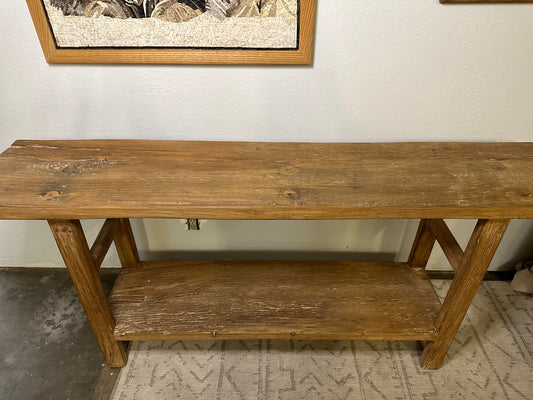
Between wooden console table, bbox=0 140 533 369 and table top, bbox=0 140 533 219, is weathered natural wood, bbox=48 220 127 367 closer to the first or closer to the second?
wooden console table, bbox=0 140 533 369

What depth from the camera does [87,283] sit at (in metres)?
1.37

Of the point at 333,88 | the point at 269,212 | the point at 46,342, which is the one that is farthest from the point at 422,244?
the point at 46,342

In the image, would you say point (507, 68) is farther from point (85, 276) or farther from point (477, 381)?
point (85, 276)

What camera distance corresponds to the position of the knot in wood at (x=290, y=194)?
1.19 m

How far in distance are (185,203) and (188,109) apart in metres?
0.54

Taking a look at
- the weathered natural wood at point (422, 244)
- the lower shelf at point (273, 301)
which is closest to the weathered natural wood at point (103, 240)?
the lower shelf at point (273, 301)

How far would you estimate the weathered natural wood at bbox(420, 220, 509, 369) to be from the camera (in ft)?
4.15

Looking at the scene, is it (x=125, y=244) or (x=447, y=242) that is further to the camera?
(x=125, y=244)

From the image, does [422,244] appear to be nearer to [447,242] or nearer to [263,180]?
[447,242]

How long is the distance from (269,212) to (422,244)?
0.92 metres

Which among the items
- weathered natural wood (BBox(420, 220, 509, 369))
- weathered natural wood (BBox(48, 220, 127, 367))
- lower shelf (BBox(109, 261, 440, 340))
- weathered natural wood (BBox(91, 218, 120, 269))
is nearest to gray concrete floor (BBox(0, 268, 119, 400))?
weathered natural wood (BBox(48, 220, 127, 367))

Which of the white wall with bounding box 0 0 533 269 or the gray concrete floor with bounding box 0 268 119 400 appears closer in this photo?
the white wall with bounding box 0 0 533 269

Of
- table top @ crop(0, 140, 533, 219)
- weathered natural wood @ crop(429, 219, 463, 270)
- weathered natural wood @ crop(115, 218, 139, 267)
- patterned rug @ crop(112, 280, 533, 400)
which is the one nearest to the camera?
table top @ crop(0, 140, 533, 219)

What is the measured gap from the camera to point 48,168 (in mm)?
1303
